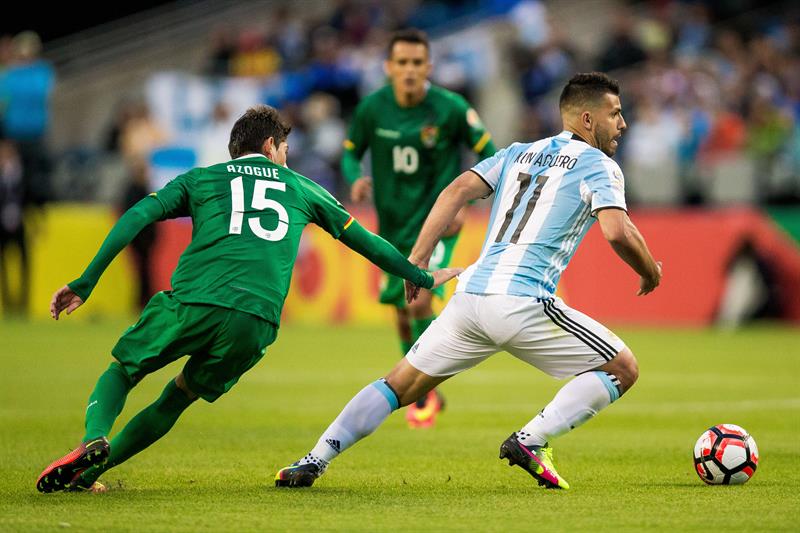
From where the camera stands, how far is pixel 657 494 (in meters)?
6.91

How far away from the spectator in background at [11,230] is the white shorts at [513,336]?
16.5m

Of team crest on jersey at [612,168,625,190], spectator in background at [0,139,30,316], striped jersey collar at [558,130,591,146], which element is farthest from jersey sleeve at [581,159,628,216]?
spectator in background at [0,139,30,316]

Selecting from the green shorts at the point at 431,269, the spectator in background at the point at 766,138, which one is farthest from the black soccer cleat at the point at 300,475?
the spectator in background at the point at 766,138

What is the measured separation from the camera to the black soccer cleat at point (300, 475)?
7.09 meters

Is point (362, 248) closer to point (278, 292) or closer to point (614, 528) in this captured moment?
point (278, 292)

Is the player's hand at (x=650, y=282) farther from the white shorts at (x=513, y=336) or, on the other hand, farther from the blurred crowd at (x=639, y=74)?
the blurred crowd at (x=639, y=74)

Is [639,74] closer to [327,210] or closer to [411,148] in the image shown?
[411,148]

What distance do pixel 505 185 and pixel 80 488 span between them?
8.84 feet

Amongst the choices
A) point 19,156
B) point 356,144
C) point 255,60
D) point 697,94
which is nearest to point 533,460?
point 356,144

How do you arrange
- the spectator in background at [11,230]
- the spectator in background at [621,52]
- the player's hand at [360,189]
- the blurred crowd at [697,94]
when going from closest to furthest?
the player's hand at [360,189] → the blurred crowd at [697,94] → the spectator in background at [11,230] → the spectator in background at [621,52]

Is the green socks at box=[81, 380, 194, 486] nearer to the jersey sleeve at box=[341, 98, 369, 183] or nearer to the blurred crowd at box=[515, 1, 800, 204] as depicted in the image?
the jersey sleeve at box=[341, 98, 369, 183]

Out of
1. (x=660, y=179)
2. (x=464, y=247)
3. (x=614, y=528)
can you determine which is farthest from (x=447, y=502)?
(x=660, y=179)

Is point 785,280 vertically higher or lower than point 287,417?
higher

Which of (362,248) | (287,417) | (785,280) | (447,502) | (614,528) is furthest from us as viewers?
(785,280)
